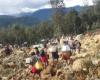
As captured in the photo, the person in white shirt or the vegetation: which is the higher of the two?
the person in white shirt

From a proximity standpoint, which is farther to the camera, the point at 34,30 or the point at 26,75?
the point at 34,30

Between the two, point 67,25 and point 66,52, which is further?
point 67,25

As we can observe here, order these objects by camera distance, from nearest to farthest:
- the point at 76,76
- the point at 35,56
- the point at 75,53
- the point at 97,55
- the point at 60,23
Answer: the point at 76,76
the point at 35,56
the point at 97,55
the point at 75,53
the point at 60,23

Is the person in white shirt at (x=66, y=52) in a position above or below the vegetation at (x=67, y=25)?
above

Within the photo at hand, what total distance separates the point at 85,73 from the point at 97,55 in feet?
16.5

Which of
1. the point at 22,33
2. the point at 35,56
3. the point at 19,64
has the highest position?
the point at 35,56

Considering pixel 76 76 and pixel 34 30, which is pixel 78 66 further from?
pixel 34 30

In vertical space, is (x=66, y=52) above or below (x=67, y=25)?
above

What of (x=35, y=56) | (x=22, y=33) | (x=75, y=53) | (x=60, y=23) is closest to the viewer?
(x=35, y=56)

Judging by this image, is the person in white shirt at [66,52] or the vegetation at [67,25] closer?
the person in white shirt at [66,52]

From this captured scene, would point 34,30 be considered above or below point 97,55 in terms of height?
below

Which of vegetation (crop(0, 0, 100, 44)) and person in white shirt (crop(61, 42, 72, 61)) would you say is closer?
person in white shirt (crop(61, 42, 72, 61))

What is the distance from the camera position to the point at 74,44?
133ft

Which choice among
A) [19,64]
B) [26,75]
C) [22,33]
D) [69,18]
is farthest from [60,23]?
[26,75]
